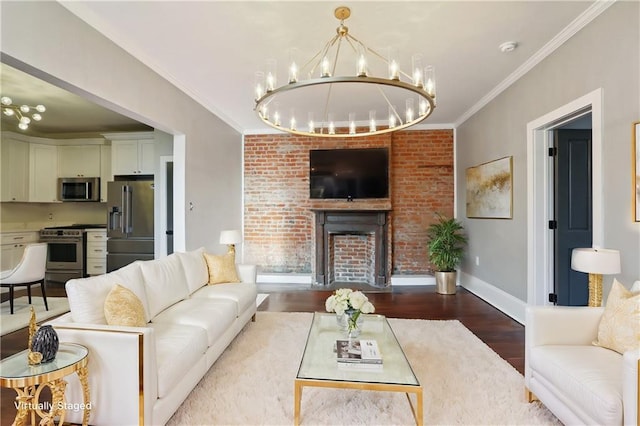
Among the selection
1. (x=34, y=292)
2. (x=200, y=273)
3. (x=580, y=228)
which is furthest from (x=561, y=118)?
(x=34, y=292)

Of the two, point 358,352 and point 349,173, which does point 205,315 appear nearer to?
point 358,352

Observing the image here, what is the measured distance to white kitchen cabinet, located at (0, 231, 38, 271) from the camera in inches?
207

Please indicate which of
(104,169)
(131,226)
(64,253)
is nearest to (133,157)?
(104,169)

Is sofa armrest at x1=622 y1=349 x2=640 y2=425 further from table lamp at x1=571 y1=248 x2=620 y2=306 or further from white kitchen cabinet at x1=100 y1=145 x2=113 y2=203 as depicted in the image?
white kitchen cabinet at x1=100 y1=145 x2=113 y2=203

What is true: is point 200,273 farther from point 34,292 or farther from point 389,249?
point 34,292

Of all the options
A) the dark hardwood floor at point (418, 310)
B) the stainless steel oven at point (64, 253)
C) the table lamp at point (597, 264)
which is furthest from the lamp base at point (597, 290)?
the stainless steel oven at point (64, 253)

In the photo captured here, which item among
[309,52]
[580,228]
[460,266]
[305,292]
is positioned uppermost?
[309,52]

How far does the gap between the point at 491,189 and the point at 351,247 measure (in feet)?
8.18

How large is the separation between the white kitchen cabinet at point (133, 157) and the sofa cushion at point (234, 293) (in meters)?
3.14

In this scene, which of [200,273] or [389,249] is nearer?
[200,273]

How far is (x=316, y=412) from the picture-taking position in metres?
1.96

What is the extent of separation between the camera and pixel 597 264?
2119 mm

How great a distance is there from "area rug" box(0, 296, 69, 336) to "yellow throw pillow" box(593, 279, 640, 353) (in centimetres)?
510

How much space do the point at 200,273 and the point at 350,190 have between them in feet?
9.83
